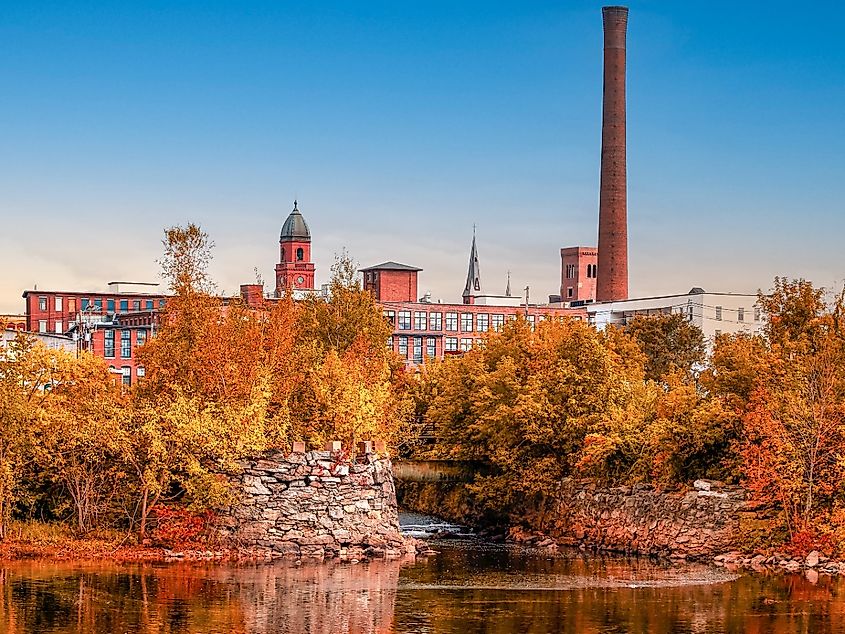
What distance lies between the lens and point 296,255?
177 m

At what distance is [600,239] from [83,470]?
8351cm

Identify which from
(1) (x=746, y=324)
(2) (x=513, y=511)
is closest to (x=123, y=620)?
(2) (x=513, y=511)

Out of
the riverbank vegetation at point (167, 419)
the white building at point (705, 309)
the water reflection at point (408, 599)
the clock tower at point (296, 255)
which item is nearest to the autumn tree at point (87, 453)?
the riverbank vegetation at point (167, 419)

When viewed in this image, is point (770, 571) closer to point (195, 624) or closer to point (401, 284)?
point (195, 624)

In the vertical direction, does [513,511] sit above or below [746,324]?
below

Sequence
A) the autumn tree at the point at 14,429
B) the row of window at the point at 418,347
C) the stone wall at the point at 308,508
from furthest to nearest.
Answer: the row of window at the point at 418,347, the stone wall at the point at 308,508, the autumn tree at the point at 14,429

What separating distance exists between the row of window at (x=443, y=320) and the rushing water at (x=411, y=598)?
4034 inches

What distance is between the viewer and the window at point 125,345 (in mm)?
120938

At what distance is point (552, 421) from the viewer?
198 feet

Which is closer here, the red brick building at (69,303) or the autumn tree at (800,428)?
the autumn tree at (800,428)

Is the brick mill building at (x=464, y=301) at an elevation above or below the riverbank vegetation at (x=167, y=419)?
above

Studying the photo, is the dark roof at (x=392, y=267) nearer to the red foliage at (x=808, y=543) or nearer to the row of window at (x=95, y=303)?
the row of window at (x=95, y=303)

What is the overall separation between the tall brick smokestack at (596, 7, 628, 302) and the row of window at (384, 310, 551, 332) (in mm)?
27426

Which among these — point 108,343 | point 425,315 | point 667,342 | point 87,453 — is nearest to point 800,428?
point 87,453
